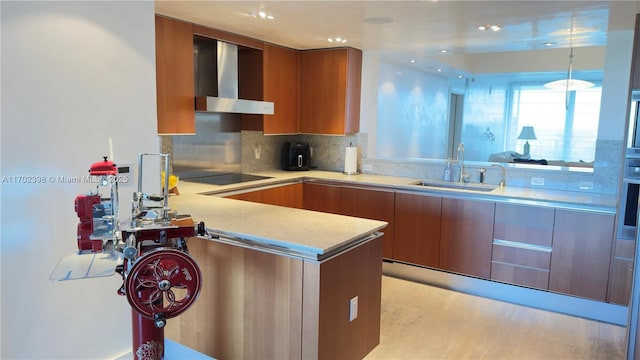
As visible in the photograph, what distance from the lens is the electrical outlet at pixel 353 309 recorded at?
2168 mm

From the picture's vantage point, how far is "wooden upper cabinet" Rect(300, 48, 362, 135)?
4.57 m

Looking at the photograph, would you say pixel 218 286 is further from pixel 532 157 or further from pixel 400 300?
pixel 532 157

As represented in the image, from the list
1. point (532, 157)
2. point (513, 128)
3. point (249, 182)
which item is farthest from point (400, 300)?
point (513, 128)

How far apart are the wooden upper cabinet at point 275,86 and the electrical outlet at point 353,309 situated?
2.54 m

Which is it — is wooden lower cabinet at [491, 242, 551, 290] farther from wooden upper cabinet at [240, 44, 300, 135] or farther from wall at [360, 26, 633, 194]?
wooden upper cabinet at [240, 44, 300, 135]

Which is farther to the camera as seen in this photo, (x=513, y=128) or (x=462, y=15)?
(x=513, y=128)

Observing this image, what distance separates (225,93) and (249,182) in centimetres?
83

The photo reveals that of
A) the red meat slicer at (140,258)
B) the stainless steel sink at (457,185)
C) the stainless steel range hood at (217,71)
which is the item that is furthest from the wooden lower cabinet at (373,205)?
the red meat slicer at (140,258)

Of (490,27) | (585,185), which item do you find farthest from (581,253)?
A: (490,27)

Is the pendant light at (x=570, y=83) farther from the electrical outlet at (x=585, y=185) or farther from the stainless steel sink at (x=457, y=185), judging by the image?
the stainless steel sink at (x=457, y=185)

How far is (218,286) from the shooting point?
2.24 metres

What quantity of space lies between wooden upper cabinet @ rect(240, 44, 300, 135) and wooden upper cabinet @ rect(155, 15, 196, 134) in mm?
885

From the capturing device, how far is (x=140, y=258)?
1.08 meters

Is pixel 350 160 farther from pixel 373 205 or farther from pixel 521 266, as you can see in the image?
pixel 521 266
